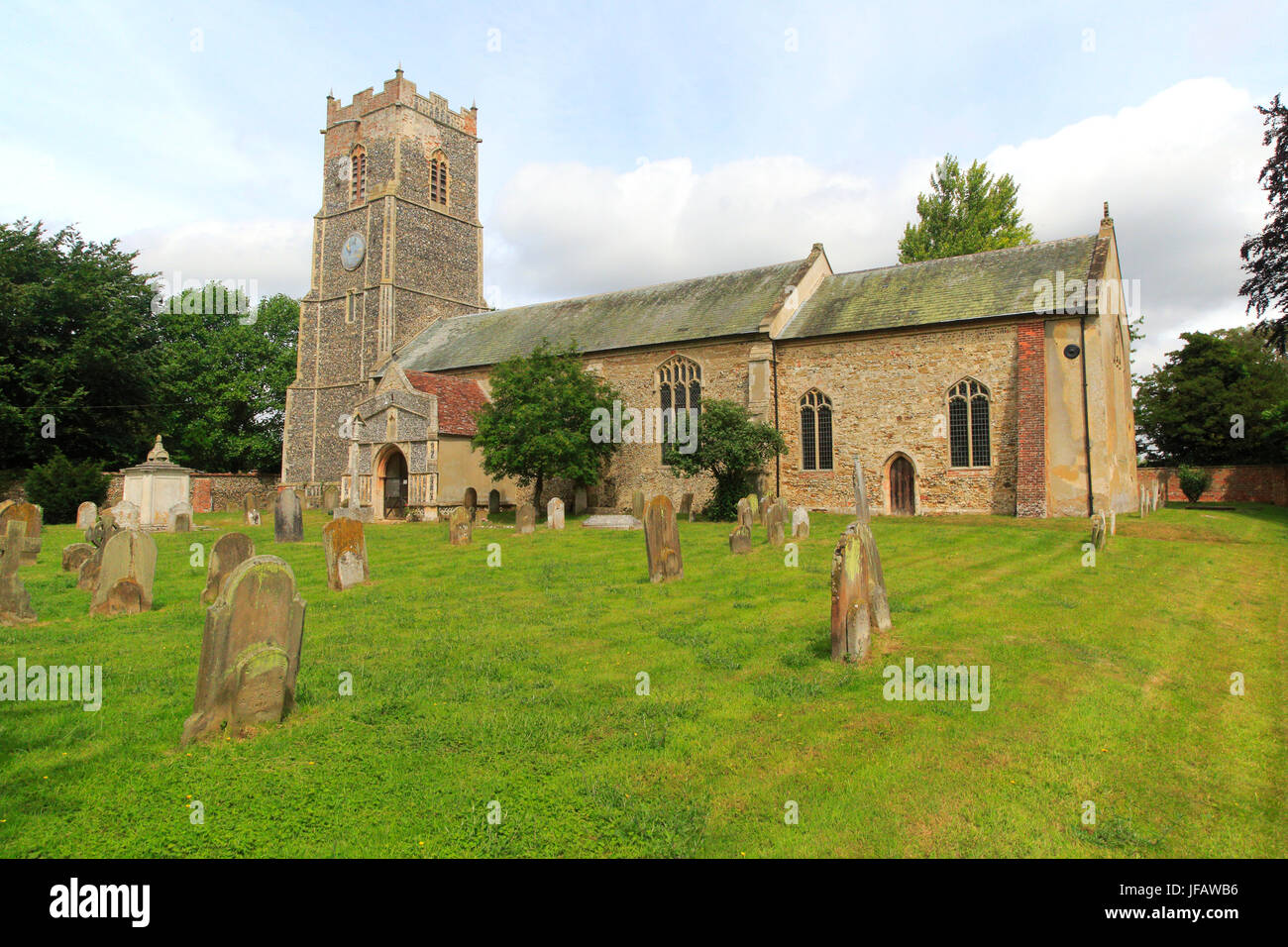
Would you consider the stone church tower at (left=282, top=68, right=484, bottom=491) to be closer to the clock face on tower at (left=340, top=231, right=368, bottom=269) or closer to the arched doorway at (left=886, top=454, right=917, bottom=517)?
the clock face on tower at (left=340, top=231, right=368, bottom=269)

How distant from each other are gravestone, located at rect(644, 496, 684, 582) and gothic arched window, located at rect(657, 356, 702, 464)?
48.3ft

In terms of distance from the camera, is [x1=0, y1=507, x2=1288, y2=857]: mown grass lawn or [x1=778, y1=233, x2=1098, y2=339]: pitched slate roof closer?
[x1=0, y1=507, x2=1288, y2=857]: mown grass lawn

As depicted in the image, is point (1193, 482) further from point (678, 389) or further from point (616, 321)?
point (616, 321)

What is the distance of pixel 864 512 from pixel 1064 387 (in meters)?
8.11

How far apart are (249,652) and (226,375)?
43.9m

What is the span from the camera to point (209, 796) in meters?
4.03

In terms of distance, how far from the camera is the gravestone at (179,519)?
19125mm

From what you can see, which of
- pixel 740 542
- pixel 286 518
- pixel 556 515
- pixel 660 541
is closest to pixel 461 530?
pixel 556 515

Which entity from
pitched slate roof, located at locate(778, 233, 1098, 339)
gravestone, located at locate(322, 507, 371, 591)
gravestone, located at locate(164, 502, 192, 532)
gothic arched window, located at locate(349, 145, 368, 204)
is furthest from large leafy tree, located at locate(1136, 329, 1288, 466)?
gothic arched window, located at locate(349, 145, 368, 204)

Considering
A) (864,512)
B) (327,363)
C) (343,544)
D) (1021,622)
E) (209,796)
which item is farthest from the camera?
(327,363)

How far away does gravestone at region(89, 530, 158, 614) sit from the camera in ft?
28.9

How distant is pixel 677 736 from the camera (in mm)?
4832
